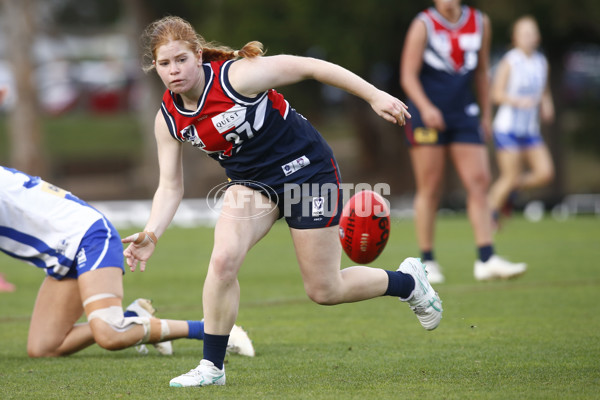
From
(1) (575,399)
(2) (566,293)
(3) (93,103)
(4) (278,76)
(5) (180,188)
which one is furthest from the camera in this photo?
(3) (93,103)

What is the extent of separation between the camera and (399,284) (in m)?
5.01

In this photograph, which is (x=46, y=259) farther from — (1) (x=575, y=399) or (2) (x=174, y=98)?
(1) (x=575, y=399)

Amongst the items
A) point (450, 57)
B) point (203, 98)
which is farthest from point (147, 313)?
point (450, 57)

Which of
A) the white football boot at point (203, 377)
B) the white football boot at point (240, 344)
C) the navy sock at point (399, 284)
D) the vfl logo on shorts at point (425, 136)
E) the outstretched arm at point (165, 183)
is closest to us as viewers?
the white football boot at point (203, 377)

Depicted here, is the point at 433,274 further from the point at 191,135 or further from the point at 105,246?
the point at 191,135

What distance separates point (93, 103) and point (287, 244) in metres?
25.1

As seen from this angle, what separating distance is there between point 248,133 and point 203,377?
1.17 metres

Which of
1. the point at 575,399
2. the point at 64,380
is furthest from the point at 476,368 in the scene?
the point at 64,380

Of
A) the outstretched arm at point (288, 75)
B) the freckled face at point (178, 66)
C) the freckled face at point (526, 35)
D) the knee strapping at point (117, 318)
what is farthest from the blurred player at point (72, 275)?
the freckled face at point (526, 35)

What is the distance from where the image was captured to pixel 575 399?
3902 millimetres

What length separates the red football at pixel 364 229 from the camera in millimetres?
5078

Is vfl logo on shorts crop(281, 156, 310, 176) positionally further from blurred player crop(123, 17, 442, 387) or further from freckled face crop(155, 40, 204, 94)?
freckled face crop(155, 40, 204, 94)

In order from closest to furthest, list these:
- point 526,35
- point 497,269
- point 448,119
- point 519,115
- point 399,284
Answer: point 399,284, point 497,269, point 448,119, point 526,35, point 519,115

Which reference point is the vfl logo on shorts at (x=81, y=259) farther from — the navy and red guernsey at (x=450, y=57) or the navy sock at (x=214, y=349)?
the navy and red guernsey at (x=450, y=57)
